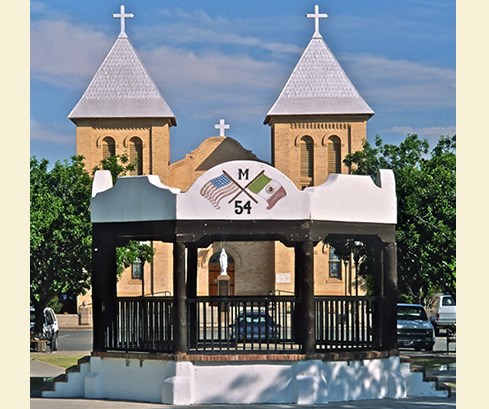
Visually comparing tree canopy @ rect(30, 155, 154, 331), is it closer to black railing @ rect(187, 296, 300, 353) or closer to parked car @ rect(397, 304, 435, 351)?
parked car @ rect(397, 304, 435, 351)

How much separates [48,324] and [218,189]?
863 inches

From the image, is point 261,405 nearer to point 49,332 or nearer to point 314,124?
point 49,332

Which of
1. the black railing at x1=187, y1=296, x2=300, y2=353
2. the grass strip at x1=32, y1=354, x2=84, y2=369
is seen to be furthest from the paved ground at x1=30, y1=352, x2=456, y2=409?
the grass strip at x1=32, y1=354, x2=84, y2=369

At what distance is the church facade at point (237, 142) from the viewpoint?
72.3 metres

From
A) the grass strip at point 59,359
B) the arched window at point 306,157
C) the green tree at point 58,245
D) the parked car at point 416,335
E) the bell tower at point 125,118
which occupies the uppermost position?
the bell tower at point 125,118

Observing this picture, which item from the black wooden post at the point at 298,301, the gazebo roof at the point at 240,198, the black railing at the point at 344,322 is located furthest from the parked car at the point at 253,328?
the gazebo roof at the point at 240,198

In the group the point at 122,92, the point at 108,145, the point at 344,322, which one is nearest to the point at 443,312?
the point at 344,322

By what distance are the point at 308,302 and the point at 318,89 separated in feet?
182

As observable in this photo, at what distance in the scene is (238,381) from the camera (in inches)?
722

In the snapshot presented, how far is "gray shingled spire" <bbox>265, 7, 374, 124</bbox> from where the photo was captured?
239 ft

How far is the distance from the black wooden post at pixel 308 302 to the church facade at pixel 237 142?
52.7m

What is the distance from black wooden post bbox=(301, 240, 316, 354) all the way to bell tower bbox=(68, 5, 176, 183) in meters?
55.0

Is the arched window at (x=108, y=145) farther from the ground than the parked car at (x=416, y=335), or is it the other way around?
the arched window at (x=108, y=145)

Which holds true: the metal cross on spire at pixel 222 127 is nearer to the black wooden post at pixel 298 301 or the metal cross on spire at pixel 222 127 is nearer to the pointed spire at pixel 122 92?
the pointed spire at pixel 122 92
